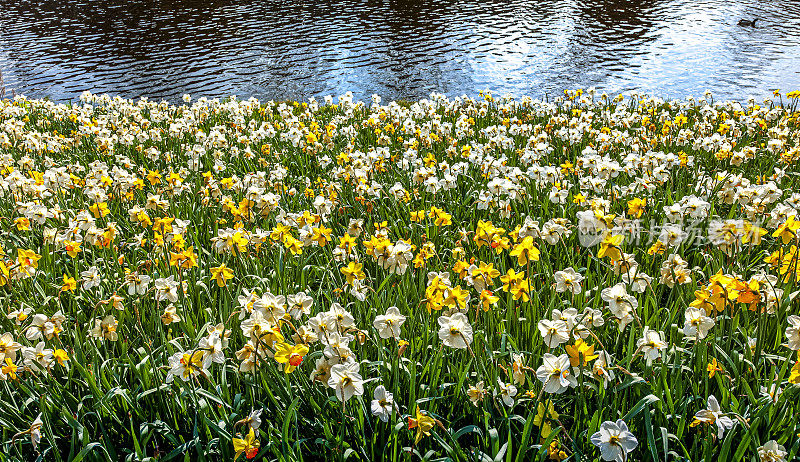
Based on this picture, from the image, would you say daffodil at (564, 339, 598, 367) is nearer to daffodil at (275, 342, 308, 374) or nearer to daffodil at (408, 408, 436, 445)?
daffodil at (408, 408, 436, 445)

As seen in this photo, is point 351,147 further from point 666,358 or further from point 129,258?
point 666,358

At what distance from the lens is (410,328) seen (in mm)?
2676

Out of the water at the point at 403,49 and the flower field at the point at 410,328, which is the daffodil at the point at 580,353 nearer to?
the flower field at the point at 410,328

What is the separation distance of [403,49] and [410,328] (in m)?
21.7

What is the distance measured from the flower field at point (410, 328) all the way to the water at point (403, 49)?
13.2 meters


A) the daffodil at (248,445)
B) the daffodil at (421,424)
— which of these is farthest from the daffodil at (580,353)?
the daffodil at (248,445)

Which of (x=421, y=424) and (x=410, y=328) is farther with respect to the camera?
(x=410, y=328)

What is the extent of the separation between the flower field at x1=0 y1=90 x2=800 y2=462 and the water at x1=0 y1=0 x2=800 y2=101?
13.2 meters

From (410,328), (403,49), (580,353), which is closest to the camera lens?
(580,353)

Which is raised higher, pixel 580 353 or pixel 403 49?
pixel 580 353

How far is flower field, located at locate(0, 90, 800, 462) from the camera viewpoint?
211 centimetres

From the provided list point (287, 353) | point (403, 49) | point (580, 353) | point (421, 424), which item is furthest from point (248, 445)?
point (403, 49)

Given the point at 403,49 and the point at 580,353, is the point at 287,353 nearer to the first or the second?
the point at 580,353

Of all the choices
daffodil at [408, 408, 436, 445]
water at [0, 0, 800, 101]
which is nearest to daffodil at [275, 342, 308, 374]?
daffodil at [408, 408, 436, 445]
